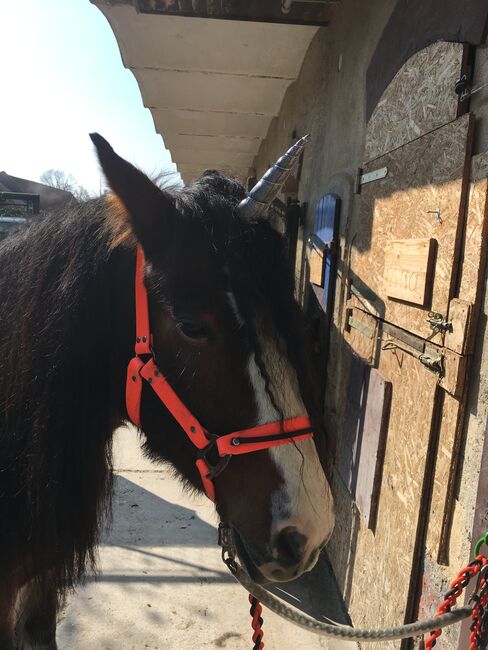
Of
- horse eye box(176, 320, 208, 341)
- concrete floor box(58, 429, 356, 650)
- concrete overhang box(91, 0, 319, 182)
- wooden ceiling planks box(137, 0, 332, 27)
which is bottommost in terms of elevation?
concrete floor box(58, 429, 356, 650)

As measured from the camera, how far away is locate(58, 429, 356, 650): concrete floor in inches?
99.1

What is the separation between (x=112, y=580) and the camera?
9.62 ft

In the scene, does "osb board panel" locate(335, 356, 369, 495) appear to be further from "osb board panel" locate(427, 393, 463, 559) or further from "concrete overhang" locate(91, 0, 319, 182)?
"concrete overhang" locate(91, 0, 319, 182)

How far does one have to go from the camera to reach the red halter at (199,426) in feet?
4.10

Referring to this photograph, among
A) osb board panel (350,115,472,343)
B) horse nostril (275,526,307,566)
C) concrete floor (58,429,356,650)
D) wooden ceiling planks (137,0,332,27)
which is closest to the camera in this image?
horse nostril (275,526,307,566)

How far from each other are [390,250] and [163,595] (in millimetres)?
2632

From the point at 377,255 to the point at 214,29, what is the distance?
2.67 m

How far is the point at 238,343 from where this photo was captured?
125 centimetres

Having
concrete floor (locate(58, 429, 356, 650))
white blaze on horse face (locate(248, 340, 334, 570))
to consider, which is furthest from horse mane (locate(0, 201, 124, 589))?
concrete floor (locate(58, 429, 356, 650))

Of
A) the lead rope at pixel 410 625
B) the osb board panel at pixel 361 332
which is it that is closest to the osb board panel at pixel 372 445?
the osb board panel at pixel 361 332

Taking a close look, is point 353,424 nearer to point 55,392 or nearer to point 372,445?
point 372,445

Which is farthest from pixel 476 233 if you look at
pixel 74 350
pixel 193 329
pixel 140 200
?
pixel 74 350

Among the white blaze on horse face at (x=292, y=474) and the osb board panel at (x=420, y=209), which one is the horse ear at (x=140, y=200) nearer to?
the white blaze on horse face at (x=292, y=474)

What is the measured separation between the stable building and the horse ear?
0.56 meters
